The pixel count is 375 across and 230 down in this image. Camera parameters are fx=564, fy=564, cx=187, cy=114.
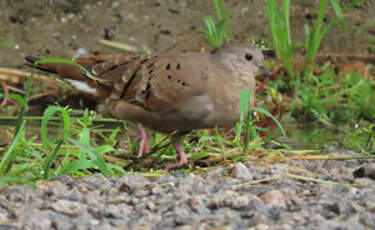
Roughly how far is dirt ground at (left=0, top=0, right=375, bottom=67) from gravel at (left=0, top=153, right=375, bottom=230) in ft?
14.8

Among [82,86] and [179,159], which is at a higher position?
[82,86]

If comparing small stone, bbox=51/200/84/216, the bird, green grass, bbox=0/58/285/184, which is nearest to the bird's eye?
the bird

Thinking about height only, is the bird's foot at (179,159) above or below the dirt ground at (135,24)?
below

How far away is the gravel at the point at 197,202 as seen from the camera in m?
1.82

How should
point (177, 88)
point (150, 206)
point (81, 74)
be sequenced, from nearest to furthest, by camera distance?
point (150, 206) → point (177, 88) → point (81, 74)

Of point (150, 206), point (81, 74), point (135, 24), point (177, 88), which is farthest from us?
point (135, 24)

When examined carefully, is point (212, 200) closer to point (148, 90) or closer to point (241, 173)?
point (241, 173)

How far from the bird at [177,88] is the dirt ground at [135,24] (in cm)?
342

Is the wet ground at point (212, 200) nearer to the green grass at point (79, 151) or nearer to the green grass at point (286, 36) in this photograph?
the green grass at point (79, 151)

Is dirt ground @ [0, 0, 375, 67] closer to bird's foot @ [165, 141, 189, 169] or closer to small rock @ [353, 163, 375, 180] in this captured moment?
bird's foot @ [165, 141, 189, 169]

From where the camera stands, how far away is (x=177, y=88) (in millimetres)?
3055

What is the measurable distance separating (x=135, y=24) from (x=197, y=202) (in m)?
5.36

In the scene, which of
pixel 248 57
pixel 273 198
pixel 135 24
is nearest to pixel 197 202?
pixel 273 198

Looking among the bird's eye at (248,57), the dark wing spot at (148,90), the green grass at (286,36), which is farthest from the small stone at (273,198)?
the green grass at (286,36)
